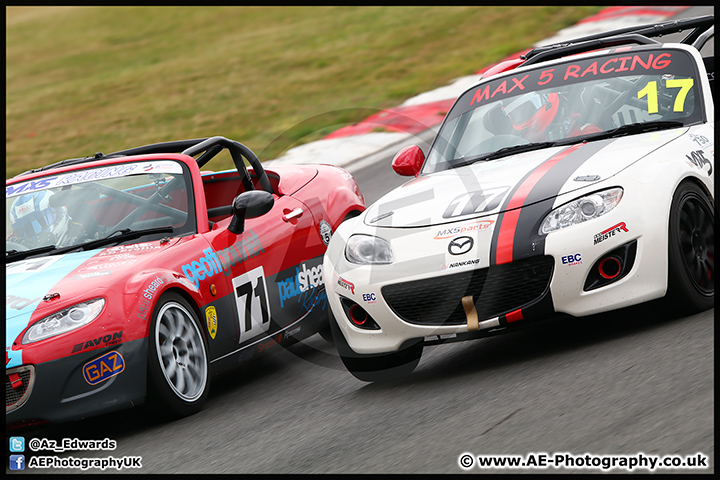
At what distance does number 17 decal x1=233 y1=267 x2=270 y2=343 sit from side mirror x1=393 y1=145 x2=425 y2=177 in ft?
3.65

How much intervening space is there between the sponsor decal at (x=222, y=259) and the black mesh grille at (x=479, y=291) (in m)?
1.25

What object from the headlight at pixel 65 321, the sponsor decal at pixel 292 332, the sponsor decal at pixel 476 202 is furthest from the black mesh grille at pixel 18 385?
the sponsor decal at pixel 476 202

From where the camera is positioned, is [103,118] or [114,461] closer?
[114,461]

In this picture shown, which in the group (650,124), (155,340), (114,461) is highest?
(650,124)

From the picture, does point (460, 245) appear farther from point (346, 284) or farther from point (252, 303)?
point (252, 303)

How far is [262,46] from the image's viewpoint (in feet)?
90.2

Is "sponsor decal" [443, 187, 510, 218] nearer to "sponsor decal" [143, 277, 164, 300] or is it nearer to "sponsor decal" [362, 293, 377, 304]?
"sponsor decal" [362, 293, 377, 304]

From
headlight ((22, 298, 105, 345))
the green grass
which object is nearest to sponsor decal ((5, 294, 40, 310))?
headlight ((22, 298, 105, 345))

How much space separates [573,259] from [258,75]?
19.0 meters

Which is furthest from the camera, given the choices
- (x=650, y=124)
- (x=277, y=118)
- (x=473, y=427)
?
(x=277, y=118)

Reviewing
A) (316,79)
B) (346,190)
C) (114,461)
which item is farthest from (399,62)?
(114,461)

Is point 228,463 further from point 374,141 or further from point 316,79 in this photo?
point 316,79

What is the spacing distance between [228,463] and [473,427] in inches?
42.5

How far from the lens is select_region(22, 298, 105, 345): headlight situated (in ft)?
15.6
